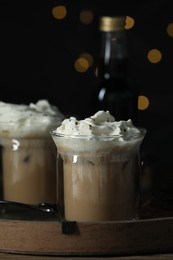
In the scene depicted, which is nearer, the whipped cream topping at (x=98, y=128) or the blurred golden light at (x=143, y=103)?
the whipped cream topping at (x=98, y=128)

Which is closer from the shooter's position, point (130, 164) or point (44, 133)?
point (130, 164)

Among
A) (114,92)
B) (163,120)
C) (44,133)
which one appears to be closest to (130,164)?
(44,133)

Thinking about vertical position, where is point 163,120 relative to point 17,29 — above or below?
below

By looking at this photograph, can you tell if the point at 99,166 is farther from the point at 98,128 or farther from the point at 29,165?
the point at 29,165

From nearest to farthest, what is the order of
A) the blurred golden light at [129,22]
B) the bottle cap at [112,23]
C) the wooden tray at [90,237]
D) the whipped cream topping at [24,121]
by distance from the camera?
the wooden tray at [90,237]
the whipped cream topping at [24,121]
the bottle cap at [112,23]
the blurred golden light at [129,22]

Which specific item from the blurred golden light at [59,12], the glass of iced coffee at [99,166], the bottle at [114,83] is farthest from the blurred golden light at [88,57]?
the glass of iced coffee at [99,166]

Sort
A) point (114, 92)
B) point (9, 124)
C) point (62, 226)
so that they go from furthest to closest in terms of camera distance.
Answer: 1. point (114, 92)
2. point (9, 124)
3. point (62, 226)

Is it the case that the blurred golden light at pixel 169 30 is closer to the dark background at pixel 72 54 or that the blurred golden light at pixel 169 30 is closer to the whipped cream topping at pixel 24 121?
the dark background at pixel 72 54

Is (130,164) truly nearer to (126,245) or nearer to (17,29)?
(126,245)
